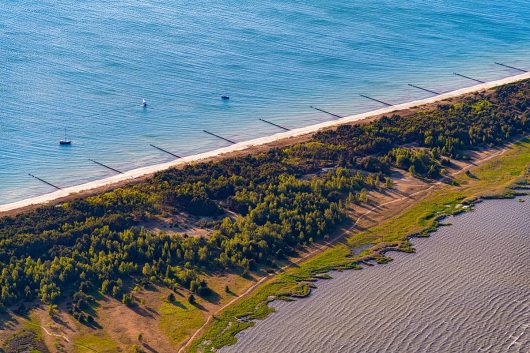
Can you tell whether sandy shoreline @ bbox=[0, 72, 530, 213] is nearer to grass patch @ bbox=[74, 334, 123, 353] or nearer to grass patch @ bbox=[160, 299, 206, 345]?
grass patch @ bbox=[160, 299, 206, 345]

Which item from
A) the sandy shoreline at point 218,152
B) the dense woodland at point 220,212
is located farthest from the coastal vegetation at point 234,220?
the sandy shoreline at point 218,152

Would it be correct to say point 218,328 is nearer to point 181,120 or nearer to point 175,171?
point 175,171

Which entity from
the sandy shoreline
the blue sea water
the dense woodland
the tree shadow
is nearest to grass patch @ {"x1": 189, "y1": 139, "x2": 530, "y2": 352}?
the tree shadow

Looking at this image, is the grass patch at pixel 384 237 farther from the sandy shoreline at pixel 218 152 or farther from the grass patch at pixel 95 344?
the sandy shoreline at pixel 218 152

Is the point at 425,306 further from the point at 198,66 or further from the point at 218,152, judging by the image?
the point at 198,66

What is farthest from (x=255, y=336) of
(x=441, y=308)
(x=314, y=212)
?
(x=314, y=212)

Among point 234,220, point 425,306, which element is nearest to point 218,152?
point 234,220

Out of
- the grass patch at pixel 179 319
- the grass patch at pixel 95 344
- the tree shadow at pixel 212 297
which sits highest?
the tree shadow at pixel 212 297
